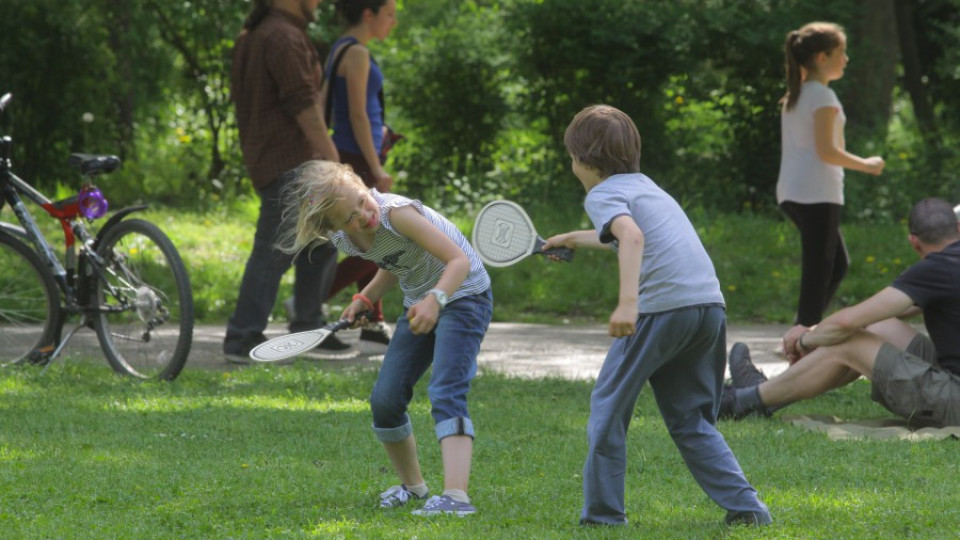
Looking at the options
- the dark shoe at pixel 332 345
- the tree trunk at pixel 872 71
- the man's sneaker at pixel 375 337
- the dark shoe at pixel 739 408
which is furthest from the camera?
the tree trunk at pixel 872 71

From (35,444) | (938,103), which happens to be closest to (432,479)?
(35,444)

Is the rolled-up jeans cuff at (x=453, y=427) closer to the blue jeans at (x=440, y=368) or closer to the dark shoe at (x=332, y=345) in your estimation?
the blue jeans at (x=440, y=368)

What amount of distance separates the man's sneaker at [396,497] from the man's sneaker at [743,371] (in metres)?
2.35

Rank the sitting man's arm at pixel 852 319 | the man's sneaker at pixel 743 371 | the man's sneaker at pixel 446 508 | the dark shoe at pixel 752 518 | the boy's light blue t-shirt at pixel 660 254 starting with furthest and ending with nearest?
the man's sneaker at pixel 743 371
the sitting man's arm at pixel 852 319
the man's sneaker at pixel 446 508
the dark shoe at pixel 752 518
the boy's light blue t-shirt at pixel 660 254

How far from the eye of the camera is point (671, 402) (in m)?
4.39

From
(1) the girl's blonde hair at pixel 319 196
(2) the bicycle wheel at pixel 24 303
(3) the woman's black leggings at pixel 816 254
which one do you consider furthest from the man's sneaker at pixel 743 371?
(2) the bicycle wheel at pixel 24 303

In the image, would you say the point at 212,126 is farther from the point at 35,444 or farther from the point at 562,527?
the point at 562,527

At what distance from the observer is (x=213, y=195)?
49.1 ft

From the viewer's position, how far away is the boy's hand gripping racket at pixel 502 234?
4.94 m

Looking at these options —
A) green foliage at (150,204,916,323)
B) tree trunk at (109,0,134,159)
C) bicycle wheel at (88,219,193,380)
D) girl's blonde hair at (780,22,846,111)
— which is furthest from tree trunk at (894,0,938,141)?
bicycle wheel at (88,219,193,380)

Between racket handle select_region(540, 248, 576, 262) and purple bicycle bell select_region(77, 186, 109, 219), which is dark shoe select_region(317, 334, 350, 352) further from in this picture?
racket handle select_region(540, 248, 576, 262)

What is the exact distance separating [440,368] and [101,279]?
331 centimetres

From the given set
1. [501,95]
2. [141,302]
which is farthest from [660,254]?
[501,95]

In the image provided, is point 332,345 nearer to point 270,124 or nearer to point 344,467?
point 270,124
